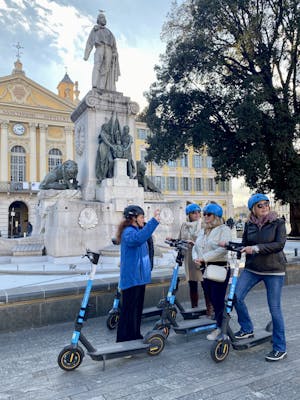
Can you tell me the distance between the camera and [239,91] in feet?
61.1

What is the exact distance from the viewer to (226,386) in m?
2.95

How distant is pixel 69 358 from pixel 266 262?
2.20m

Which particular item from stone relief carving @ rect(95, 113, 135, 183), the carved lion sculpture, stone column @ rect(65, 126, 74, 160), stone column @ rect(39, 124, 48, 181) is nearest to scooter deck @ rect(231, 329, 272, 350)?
stone relief carving @ rect(95, 113, 135, 183)

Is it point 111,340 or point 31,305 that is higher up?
point 31,305

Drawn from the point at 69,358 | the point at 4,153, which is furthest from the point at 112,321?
the point at 4,153

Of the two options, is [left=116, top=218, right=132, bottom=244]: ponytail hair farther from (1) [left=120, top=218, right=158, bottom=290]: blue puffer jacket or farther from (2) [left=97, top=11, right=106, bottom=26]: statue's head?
(2) [left=97, top=11, right=106, bottom=26]: statue's head

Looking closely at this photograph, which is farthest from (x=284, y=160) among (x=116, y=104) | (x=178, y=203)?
(x=116, y=104)

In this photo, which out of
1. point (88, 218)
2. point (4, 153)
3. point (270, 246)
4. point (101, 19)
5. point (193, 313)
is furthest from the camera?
point (4, 153)

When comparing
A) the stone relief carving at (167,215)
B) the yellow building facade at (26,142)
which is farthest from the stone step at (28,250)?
the yellow building facade at (26,142)

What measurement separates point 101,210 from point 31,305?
5748 millimetres

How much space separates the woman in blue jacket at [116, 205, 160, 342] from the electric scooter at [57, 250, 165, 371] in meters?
0.19

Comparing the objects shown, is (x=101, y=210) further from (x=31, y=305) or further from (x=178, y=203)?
(x=31, y=305)

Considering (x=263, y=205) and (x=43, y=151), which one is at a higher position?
(x=43, y=151)

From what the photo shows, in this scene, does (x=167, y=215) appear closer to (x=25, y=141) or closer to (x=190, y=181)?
(x=25, y=141)
